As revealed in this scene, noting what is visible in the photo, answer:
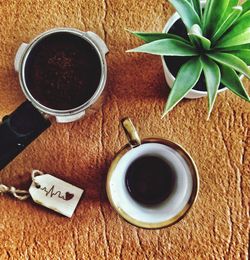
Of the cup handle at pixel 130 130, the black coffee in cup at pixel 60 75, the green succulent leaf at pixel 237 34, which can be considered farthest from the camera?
the black coffee in cup at pixel 60 75

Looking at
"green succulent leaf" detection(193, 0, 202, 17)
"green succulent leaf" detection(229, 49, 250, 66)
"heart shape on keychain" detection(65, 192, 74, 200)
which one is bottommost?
"heart shape on keychain" detection(65, 192, 74, 200)

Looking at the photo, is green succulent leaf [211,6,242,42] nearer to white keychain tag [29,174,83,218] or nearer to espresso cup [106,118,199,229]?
espresso cup [106,118,199,229]

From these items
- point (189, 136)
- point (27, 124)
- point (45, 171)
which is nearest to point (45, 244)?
point (45, 171)

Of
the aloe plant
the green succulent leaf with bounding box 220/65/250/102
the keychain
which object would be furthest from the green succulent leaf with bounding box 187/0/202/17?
the keychain

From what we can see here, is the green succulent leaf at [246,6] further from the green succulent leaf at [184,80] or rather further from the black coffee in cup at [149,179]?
the black coffee in cup at [149,179]

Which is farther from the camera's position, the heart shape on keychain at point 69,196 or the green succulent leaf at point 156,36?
the heart shape on keychain at point 69,196

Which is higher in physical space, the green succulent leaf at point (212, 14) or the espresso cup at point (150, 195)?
the green succulent leaf at point (212, 14)

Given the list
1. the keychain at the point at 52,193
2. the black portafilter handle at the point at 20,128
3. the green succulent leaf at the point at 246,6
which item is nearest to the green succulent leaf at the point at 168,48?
the green succulent leaf at the point at 246,6

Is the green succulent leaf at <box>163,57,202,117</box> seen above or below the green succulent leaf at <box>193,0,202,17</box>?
below
